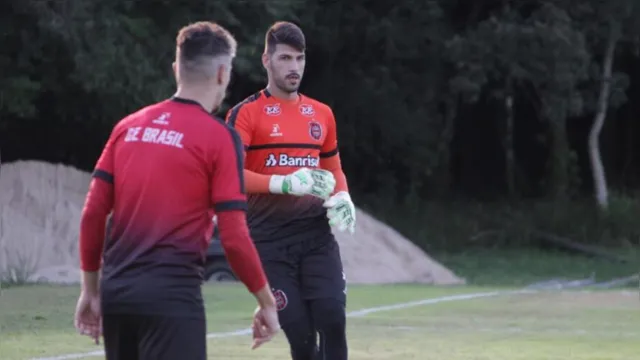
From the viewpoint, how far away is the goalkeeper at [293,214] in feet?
27.5

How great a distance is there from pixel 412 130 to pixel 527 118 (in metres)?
7.80

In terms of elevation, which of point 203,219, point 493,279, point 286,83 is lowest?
point 493,279

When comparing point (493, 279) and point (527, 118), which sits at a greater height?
point (527, 118)

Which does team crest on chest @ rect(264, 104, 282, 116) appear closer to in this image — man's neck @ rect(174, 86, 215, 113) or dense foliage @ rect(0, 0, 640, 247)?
man's neck @ rect(174, 86, 215, 113)

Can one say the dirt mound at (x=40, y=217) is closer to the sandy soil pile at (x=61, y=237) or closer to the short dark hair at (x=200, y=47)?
the sandy soil pile at (x=61, y=237)

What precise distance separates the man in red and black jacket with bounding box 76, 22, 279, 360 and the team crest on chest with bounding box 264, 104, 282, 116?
2.74 metres

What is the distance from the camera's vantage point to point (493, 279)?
2984 cm

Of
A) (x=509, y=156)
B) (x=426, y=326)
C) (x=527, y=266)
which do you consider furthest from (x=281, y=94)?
(x=509, y=156)

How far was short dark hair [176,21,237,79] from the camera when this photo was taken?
5645 mm

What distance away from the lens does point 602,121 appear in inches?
1558

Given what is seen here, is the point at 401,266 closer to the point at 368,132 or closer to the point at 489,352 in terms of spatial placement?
the point at 368,132

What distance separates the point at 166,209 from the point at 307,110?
316 centimetres

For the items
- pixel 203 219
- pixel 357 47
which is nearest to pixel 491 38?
pixel 357 47

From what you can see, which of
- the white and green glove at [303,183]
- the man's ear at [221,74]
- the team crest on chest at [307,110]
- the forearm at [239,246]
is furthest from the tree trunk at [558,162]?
the forearm at [239,246]
